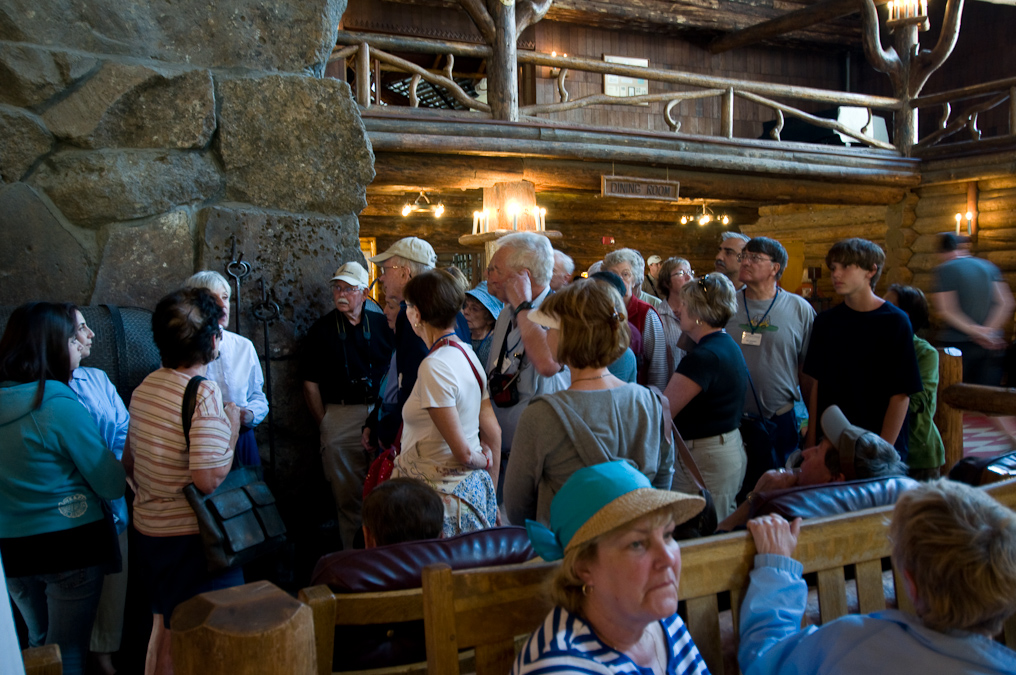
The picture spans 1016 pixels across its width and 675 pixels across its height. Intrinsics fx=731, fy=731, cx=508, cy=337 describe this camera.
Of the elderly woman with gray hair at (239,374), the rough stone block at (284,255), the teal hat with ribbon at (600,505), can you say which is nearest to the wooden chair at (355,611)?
the teal hat with ribbon at (600,505)

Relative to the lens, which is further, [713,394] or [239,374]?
[239,374]

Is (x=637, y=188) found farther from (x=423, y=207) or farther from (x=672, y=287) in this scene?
(x=423, y=207)

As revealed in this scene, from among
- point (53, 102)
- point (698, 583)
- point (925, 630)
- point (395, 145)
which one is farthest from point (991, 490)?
point (395, 145)

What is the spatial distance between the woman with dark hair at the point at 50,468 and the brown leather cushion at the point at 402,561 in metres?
1.18

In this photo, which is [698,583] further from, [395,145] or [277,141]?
[395,145]

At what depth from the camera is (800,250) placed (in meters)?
11.3

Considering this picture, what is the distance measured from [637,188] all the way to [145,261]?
18.5 feet

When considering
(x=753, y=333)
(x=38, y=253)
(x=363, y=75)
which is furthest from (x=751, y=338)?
(x=363, y=75)

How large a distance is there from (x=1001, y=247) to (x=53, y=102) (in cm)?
1002

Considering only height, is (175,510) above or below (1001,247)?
below

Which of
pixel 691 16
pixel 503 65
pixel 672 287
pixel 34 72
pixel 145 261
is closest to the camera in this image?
pixel 34 72

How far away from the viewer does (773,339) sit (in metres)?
3.54

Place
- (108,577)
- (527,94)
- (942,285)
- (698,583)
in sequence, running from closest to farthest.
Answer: (698,583) → (108,577) → (942,285) → (527,94)

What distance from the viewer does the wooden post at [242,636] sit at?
1.01 m
